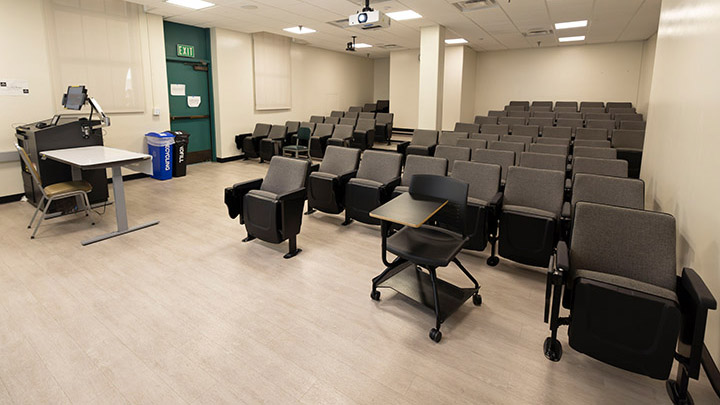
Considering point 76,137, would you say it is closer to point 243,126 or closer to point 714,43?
point 243,126

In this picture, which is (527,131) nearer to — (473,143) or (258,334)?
(473,143)

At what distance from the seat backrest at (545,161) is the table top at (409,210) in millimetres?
2074

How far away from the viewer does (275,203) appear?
148 inches

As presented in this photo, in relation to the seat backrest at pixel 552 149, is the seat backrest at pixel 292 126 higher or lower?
higher

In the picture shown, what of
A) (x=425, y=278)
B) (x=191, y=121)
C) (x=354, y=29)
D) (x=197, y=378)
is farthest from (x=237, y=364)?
(x=354, y=29)

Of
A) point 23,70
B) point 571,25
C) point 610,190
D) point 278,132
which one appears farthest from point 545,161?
point 23,70

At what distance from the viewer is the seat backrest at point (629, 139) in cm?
641

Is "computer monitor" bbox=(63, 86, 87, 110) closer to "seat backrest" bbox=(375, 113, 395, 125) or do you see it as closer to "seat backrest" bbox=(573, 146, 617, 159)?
"seat backrest" bbox=(573, 146, 617, 159)

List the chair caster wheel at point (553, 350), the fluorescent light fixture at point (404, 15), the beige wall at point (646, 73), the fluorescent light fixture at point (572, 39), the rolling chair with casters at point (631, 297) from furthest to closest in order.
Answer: the fluorescent light fixture at point (572, 39) < the beige wall at point (646, 73) < the fluorescent light fixture at point (404, 15) < the chair caster wheel at point (553, 350) < the rolling chair with casters at point (631, 297)

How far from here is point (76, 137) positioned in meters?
5.32

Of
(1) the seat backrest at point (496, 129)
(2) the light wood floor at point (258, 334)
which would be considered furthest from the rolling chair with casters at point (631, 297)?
(1) the seat backrest at point (496, 129)

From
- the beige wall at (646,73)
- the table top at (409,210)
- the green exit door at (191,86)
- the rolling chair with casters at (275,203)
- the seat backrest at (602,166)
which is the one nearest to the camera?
the table top at (409,210)

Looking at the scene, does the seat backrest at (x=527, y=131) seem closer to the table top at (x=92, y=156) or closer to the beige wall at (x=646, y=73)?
the beige wall at (x=646, y=73)

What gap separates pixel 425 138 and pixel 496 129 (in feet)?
4.57
